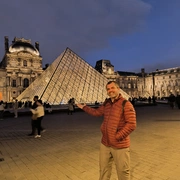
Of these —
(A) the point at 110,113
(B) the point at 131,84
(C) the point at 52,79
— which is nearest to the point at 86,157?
(A) the point at 110,113

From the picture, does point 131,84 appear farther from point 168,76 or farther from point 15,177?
point 15,177

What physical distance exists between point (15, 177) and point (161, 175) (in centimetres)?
234

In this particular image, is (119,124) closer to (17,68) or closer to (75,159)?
(75,159)

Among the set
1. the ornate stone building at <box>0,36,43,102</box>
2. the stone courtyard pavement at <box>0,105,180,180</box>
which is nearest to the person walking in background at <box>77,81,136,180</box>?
the stone courtyard pavement at <box>0,105,180,180</box>

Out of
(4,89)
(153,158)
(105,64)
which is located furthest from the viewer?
(105,64)

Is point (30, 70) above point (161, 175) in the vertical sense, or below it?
above

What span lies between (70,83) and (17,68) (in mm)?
34318

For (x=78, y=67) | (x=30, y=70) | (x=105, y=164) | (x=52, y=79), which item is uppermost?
(x=30, y=70)

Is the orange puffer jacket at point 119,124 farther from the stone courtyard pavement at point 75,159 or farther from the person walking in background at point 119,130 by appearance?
the stone courtyard pavement at point 75,159

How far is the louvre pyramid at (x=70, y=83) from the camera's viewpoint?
1975 cm

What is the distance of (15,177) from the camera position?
320cm

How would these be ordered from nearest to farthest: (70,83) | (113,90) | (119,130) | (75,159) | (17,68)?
1. (119,130)
2. (113,90)
3. (75,159)
4. (70,83)
5. (17,68)

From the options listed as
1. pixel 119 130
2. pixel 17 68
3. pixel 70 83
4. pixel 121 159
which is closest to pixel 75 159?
pixel 121 159

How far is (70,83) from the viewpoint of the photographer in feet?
Result: 69.3
